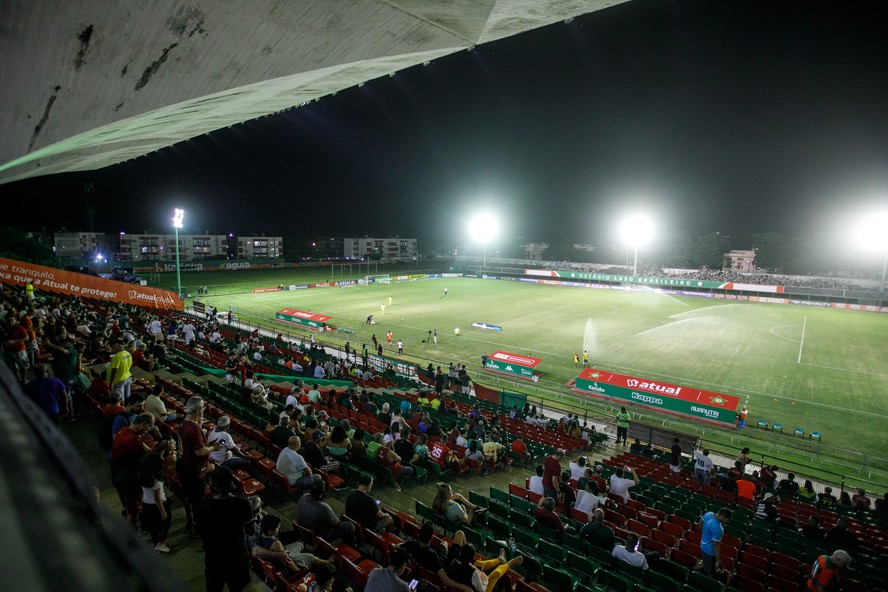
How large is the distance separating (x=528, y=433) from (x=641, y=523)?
7.29m

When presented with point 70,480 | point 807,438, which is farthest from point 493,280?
point 70,480

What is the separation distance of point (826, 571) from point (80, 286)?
38.6 m

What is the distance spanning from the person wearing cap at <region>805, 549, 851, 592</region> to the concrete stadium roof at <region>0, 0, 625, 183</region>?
891 cm

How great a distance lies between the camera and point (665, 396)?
22.1 metres

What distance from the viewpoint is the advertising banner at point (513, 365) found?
26609 millimetres

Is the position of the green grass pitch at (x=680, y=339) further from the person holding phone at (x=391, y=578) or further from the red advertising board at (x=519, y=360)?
the person holding phone at (x=391, y=578)

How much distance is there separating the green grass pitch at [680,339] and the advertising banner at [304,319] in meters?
2.43

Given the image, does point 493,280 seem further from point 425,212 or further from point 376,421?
point 376,421

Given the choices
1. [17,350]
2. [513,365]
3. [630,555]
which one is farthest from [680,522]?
[513,365]

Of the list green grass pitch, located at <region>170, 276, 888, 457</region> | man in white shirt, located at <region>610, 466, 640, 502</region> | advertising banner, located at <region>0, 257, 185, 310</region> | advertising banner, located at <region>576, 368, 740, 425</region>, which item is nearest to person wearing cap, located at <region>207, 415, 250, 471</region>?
man in white shirt, located at <region>610, 466, 640, 502</region>

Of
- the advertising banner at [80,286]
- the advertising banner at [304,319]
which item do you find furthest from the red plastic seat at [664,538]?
the advertising banner at [80,286]

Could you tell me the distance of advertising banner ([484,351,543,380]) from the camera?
26.6 metres

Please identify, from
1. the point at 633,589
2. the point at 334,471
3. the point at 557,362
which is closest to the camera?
the point at 633,589

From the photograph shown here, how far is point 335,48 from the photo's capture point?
841 cm
